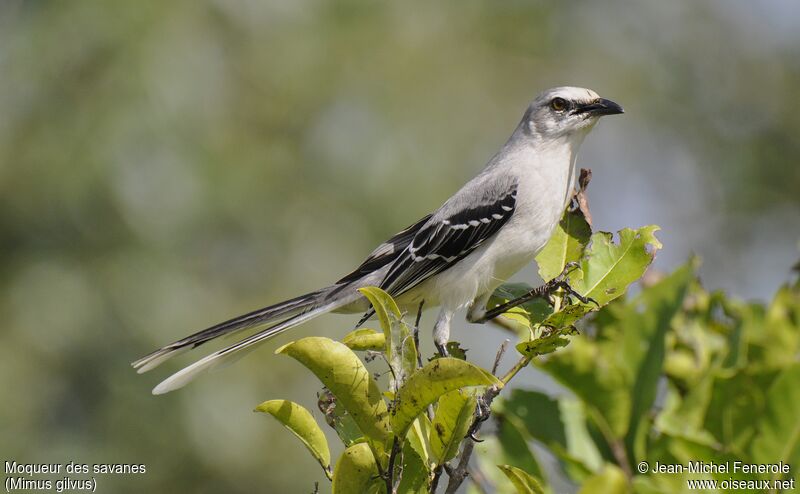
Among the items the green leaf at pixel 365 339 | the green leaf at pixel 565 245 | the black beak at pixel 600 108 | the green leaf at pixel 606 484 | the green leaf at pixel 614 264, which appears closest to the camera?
the green leaf at pixel 606 484

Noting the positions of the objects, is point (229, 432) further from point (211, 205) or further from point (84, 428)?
point (211, 205)

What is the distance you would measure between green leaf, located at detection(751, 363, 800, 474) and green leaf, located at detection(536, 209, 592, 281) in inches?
25.9

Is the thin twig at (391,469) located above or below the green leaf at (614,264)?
below

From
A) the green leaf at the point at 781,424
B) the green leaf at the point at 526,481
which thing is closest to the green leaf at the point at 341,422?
the green leaf at the point at 526,481

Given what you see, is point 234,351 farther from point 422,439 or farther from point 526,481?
point 526,481

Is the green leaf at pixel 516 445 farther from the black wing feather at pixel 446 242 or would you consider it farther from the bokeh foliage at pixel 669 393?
the black wing feather at pixel 446 242

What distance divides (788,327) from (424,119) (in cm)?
584

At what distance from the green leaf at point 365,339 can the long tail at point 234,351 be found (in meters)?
0.78

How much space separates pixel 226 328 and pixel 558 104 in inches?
63.2

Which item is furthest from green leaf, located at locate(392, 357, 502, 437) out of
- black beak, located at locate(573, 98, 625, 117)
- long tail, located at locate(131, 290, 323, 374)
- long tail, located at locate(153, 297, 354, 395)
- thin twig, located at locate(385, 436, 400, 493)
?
black beak, located at locate(573, 98, 625, 117)

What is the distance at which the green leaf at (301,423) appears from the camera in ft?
6.87

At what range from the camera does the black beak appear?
3.44 metres

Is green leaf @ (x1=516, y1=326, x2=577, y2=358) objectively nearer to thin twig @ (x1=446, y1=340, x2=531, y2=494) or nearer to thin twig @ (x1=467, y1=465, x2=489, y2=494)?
thin twig @ (x1=446, y1=340, x2=531, y2=494)

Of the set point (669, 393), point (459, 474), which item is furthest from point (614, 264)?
point (459, 474)
